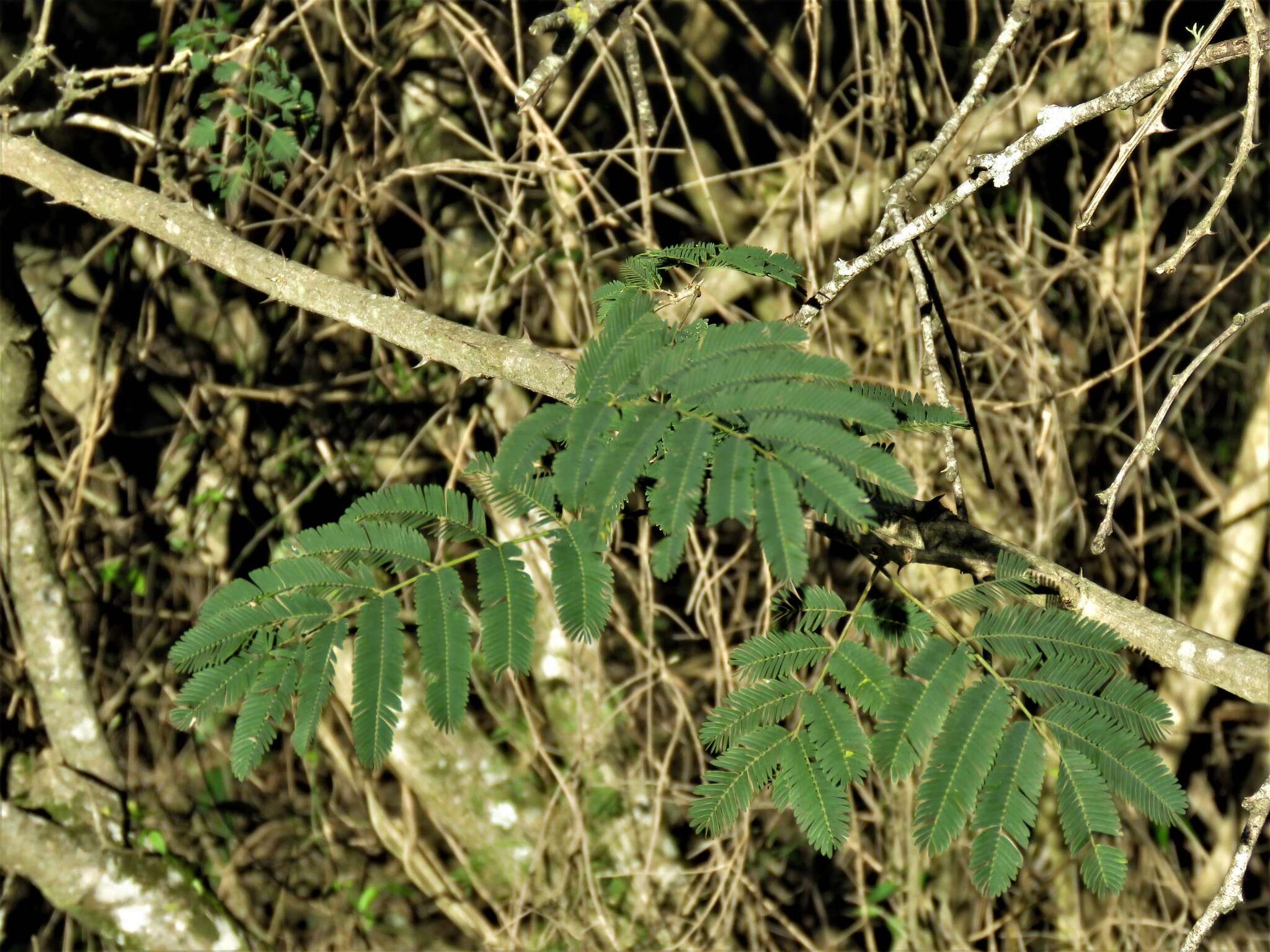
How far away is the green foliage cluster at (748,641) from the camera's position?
1.29 meters

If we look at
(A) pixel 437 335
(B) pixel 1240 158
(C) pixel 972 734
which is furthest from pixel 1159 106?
(A) pixel 437 335

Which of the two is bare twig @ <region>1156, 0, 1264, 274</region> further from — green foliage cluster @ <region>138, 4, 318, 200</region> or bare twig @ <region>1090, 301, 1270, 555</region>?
green foliage cluster @ <region>138, 4, 318, 200</region>

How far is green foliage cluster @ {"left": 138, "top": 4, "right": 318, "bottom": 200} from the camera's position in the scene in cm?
275

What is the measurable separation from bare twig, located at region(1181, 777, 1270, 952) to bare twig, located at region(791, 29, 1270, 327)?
2.83 ft

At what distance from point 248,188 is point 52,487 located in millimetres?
1177

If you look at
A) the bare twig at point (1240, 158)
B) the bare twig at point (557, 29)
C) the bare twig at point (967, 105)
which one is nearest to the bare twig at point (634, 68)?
the bare twig at point (557, 29)

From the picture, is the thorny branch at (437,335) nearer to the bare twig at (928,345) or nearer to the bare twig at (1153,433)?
the bare twig at (1153,433)

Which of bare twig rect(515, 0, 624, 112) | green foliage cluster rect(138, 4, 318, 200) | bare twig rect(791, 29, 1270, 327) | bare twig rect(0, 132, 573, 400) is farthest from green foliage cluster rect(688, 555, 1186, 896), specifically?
green foliage cluster rect(138, 4, 318, 200)

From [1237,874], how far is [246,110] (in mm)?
2655

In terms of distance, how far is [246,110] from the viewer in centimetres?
273

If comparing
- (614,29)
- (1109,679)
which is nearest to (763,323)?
(1109,679)

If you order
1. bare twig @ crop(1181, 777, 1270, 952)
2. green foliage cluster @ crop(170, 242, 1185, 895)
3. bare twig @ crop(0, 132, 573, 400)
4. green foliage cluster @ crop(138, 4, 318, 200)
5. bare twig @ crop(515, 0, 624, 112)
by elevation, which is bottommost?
A: bare twig @ crop(1181, 777, 1270, 952)

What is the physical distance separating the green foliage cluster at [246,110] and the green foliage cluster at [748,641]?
1562 mm

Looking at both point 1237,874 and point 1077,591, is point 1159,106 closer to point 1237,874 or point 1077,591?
point 1077,591
